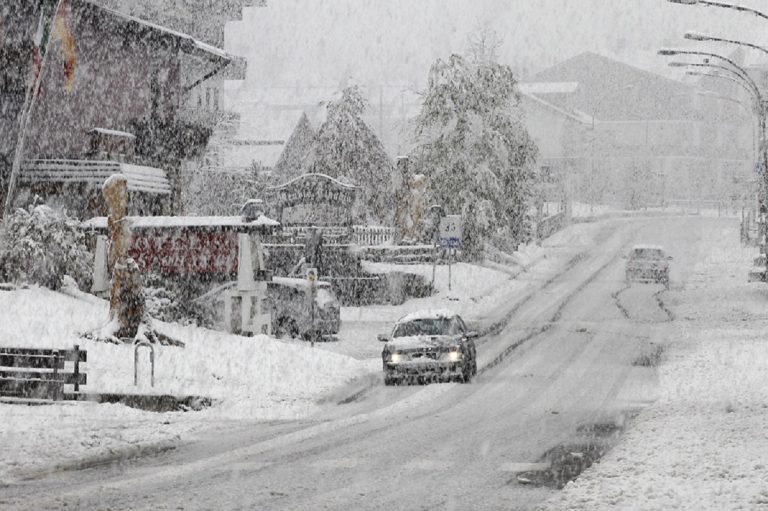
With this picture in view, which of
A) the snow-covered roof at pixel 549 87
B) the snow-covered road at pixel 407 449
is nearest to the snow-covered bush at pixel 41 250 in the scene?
the snow-covered road at pixel 407 449

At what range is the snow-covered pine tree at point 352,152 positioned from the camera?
7100cm

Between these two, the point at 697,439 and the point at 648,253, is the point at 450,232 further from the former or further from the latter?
the point at 697,439

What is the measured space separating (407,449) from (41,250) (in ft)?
50.0

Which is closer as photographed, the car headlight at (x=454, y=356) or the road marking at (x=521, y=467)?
the road marking at (x=521, y=467)

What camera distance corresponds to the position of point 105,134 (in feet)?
127

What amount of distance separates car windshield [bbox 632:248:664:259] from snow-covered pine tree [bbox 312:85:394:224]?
22146mm

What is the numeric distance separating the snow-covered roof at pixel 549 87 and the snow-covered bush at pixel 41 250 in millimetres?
81696

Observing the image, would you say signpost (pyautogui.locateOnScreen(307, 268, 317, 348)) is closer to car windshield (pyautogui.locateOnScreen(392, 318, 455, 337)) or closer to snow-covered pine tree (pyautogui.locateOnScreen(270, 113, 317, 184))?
car windshield (pyautogui.locateOnScreen(392, 318, 455, 337))

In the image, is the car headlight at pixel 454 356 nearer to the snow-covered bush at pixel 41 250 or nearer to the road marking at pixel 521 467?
the road marking at pixel 521 467

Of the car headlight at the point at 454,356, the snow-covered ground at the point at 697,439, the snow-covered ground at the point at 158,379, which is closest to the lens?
the snow-covered ground at the point at 697,439

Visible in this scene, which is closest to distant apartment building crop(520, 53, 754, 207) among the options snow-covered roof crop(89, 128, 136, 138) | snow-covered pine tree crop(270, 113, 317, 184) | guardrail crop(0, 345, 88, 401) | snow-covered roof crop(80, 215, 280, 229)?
snow-covered pine tree crop(270, 113, 317, 184)

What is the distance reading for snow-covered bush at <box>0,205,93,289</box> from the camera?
28203 mm

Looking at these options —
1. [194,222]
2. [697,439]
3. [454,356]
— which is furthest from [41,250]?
[697,439]

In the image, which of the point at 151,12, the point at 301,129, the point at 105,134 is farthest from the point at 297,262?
the point at 301,129
